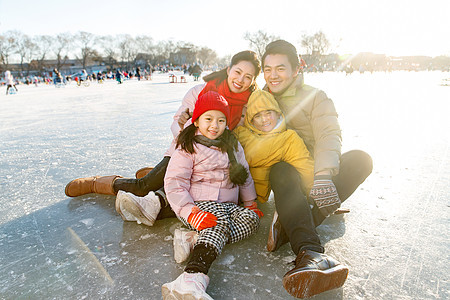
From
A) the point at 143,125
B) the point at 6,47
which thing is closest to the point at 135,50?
the point at 6,47

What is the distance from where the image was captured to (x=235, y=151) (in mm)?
1816

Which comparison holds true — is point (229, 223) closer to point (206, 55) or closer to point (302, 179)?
point (302, 179)

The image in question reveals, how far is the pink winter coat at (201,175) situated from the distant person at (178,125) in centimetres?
30

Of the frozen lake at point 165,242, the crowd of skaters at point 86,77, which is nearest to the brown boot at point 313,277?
the frozen lake at point 165,242

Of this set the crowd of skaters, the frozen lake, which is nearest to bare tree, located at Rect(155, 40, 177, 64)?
the crowd of skaters

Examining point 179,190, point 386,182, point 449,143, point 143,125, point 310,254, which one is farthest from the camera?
point 143,125

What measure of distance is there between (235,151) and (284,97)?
59cm

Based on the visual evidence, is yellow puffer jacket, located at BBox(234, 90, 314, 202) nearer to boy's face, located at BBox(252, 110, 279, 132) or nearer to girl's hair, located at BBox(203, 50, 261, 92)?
boy's face, located at BBox(252, 110, 279, 132)

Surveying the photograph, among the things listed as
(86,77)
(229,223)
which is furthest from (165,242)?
(86,77)

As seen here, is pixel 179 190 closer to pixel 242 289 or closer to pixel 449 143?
pixel 242 289

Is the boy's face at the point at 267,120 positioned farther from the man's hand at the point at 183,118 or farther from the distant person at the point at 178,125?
the man's hand at the point at 183,118

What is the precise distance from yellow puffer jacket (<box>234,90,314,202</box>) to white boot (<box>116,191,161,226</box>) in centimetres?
68

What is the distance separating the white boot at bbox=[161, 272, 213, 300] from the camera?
115 centimetres

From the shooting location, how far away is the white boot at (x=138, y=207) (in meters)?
1.85
